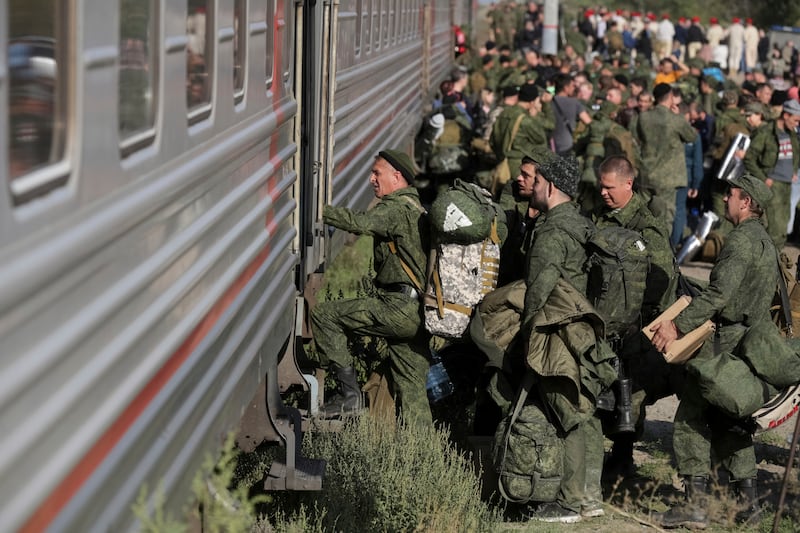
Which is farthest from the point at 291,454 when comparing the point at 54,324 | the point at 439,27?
the point at 439,27

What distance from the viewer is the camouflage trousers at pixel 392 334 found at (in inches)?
255

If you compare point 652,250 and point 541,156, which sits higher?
point 541,156

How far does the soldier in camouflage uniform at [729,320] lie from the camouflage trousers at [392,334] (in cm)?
120

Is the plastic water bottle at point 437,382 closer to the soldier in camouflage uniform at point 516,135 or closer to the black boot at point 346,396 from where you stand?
the black boot at point 346,396

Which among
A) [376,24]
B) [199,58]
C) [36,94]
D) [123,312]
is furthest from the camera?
[376,24]

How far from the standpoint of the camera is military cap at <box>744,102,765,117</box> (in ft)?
41.1

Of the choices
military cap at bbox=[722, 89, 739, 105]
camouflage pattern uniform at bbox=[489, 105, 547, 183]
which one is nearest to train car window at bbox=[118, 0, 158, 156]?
camouflage pattern uniform at bbox=[489, 105, 547, 183]

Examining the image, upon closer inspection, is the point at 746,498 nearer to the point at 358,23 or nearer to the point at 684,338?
the point at 684,338

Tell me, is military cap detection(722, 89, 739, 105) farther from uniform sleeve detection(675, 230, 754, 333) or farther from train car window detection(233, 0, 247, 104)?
train car window detection(233, 0, 247, 104)

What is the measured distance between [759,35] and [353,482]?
37.0 meters

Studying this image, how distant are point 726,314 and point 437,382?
1540 millimetres

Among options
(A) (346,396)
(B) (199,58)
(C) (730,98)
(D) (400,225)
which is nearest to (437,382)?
(A) (346,396)

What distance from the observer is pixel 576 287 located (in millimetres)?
5957

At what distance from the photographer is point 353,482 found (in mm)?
5773
